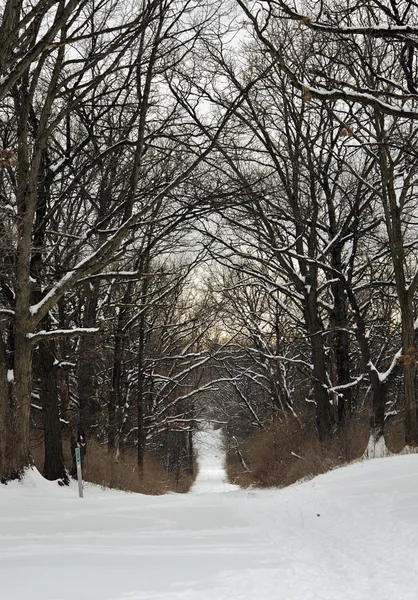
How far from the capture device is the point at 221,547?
5992 millimetres

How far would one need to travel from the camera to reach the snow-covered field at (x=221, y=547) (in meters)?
4.38

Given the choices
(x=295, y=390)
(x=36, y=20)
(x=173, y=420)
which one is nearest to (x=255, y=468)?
(x=173, y=420)

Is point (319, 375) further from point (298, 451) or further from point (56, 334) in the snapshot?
point (56, 334)

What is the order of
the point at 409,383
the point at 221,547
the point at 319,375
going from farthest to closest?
the point at 319,375 → the point at 409,383 → the point at 221,547

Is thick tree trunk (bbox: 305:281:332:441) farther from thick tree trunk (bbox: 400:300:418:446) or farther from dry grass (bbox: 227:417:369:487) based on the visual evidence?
thick tree trunk (bbox: 400:300:418:446)

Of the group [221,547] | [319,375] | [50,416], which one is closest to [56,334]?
[50,416]

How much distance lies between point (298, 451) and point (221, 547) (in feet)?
48.7

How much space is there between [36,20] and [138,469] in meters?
16.0

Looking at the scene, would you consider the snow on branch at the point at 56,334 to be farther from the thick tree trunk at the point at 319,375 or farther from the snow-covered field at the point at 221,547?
the thick tree trunk at the point at 319,375

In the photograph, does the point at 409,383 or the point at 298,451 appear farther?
the point at 298,451

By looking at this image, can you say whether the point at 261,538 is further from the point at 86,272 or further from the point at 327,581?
the point at 86,272

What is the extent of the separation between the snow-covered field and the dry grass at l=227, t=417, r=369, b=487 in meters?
5.63

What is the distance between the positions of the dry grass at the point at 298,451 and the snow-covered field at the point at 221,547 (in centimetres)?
563

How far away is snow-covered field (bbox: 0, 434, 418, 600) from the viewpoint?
4375 mm
